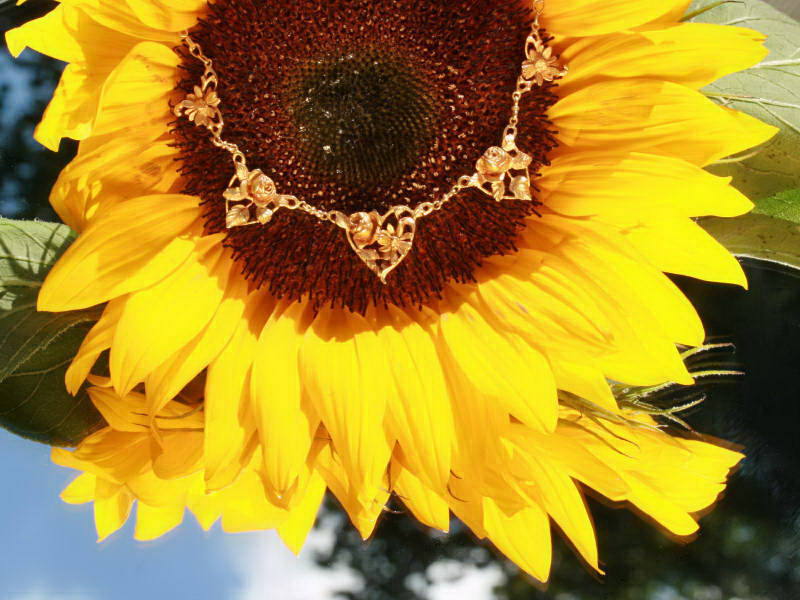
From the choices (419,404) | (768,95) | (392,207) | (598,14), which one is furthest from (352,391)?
(768,95)

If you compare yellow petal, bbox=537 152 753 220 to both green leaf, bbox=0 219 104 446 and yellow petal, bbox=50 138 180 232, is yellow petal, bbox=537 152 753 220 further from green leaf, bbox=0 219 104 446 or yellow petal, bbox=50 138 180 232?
green leaf, bbox=0 219 104 446

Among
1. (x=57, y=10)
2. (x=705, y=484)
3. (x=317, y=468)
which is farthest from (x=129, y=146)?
(x=705, y=484)

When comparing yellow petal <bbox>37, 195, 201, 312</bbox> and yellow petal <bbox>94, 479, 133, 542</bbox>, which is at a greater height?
yellow petal <bbox>37, 195, 201, 312</bbox>

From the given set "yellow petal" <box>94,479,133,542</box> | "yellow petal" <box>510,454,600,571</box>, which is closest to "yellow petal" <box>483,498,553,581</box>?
"yellow petal" <box>510,454,600,571</box>

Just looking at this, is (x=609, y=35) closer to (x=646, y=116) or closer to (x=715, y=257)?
(x=646, y=116)

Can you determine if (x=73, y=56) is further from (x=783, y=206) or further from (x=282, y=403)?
(x=783, y=206)

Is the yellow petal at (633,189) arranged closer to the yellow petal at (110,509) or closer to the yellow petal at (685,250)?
the yellow petal at (685,250)
